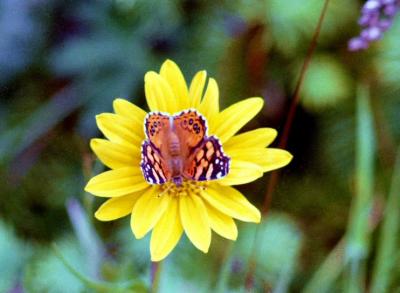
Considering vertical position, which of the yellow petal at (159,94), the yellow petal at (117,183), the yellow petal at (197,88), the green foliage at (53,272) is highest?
the yellow petal at (197,88)

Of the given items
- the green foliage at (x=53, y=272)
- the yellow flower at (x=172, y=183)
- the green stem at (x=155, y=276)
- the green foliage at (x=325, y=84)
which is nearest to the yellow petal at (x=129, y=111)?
the yellow flower at (x=172, y=183)

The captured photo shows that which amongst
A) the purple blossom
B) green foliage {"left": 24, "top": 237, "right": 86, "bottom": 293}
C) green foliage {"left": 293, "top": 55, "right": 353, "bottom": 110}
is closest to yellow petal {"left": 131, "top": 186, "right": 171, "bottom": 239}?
the purple blossom

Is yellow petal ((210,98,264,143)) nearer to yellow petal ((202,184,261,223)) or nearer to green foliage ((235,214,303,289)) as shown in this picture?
yellow petal ((202,184,261,223))

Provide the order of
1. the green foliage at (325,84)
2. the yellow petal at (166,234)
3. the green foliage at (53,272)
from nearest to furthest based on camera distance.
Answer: the yellow petal at (166,234) → the green foliage at (53,272) → the green foliage at (325,84)

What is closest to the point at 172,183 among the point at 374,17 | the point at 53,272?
the point at 374,17

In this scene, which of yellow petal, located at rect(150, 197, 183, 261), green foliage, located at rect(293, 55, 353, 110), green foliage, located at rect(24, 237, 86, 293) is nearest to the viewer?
yellow petal, located at rect(150, 197, 183, 261)

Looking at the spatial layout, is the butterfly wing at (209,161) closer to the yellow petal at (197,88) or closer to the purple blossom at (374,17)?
the yellow petal at (197,88)

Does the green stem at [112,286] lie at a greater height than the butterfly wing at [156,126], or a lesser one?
lesser
